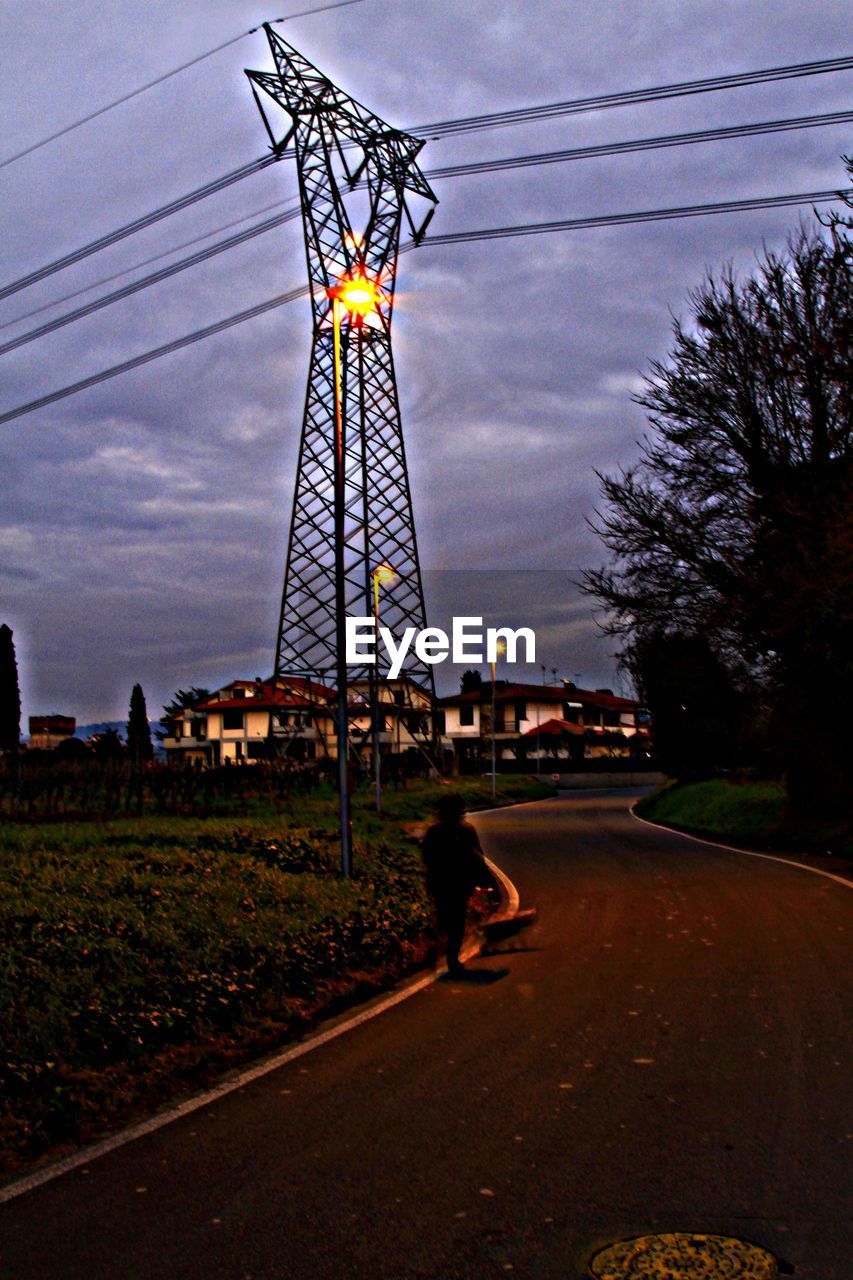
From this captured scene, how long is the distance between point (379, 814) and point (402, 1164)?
94.2ft

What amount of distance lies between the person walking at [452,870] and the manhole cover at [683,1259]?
23.0 feet

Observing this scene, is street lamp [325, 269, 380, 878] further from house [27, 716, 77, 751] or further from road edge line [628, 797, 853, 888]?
house [27, 716, 77, 751]

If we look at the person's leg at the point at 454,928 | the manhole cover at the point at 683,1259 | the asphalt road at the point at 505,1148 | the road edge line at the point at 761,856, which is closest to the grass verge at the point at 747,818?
the road edge line at the point at 761,856

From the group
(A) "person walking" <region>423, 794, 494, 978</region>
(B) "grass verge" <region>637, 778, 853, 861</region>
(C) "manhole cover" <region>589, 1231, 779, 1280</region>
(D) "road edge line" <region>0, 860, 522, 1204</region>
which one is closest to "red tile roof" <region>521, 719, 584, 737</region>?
(B) "grass verge" <region>637, 778, 853, 861</region>

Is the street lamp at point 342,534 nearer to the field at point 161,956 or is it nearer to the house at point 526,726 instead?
the field at point 161,956

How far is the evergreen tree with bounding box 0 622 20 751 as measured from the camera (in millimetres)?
57022

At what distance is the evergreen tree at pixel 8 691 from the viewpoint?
57.0 metres

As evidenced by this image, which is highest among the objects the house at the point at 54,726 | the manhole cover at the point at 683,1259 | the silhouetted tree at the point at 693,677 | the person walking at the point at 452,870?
the house at the point at 54,726

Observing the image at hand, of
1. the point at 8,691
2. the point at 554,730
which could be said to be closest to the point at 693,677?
the point at 8,691

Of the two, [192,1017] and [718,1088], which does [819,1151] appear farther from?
[192,1017]

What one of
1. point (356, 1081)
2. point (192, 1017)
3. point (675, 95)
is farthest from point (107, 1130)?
point (675, 95)

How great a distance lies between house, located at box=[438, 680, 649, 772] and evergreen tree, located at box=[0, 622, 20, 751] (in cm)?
4591

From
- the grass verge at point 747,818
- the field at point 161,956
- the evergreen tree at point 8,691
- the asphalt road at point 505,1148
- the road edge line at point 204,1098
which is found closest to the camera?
the asphalt road at point 505,1148

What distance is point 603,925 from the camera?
48.0 ft
